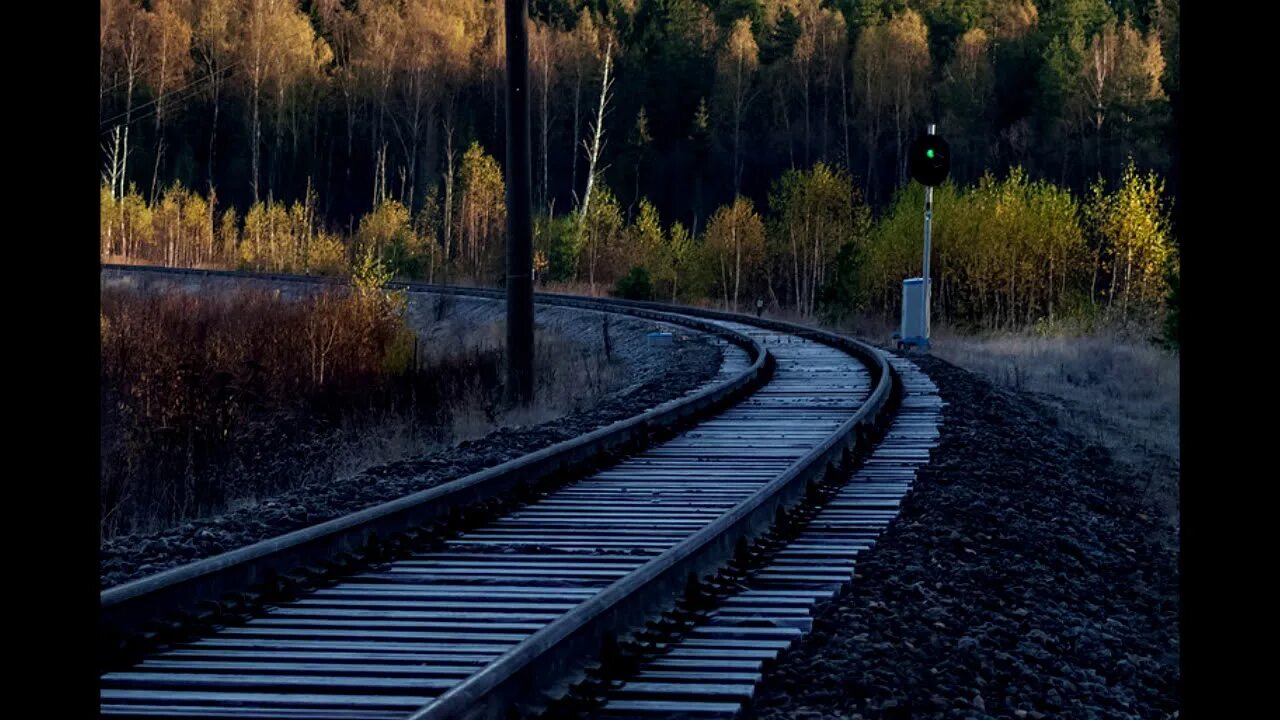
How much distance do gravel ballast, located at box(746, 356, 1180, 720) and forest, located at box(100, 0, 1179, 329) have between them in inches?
1711

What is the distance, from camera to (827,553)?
7.13 m

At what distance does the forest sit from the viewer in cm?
6100

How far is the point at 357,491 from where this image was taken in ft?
30.1

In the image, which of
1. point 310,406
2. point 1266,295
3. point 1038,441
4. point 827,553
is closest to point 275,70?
point 310,406

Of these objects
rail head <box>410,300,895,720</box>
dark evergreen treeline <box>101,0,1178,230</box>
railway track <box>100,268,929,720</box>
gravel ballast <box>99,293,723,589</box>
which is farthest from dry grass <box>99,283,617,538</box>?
dark evergreen treeline <box>101,0,1178,230</box>

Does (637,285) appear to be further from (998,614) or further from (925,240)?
(998,614)

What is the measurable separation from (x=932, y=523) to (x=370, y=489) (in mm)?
3442

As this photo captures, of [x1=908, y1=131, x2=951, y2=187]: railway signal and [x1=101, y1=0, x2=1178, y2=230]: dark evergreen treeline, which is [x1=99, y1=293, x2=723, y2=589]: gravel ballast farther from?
[x1=101, y1=0, x2=1178, y2=230]: dark evergreen treeline

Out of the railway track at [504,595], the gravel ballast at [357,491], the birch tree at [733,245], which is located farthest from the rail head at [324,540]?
the birch tree at [733,245]

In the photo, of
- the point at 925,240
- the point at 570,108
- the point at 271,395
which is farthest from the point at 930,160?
the point at 570,108

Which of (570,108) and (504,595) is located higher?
(570,108)

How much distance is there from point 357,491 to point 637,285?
3048 centimetres

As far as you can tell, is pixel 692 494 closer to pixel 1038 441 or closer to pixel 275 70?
pixel 1038 441

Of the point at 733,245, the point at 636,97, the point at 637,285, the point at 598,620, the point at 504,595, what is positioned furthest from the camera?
the point at 636,97
